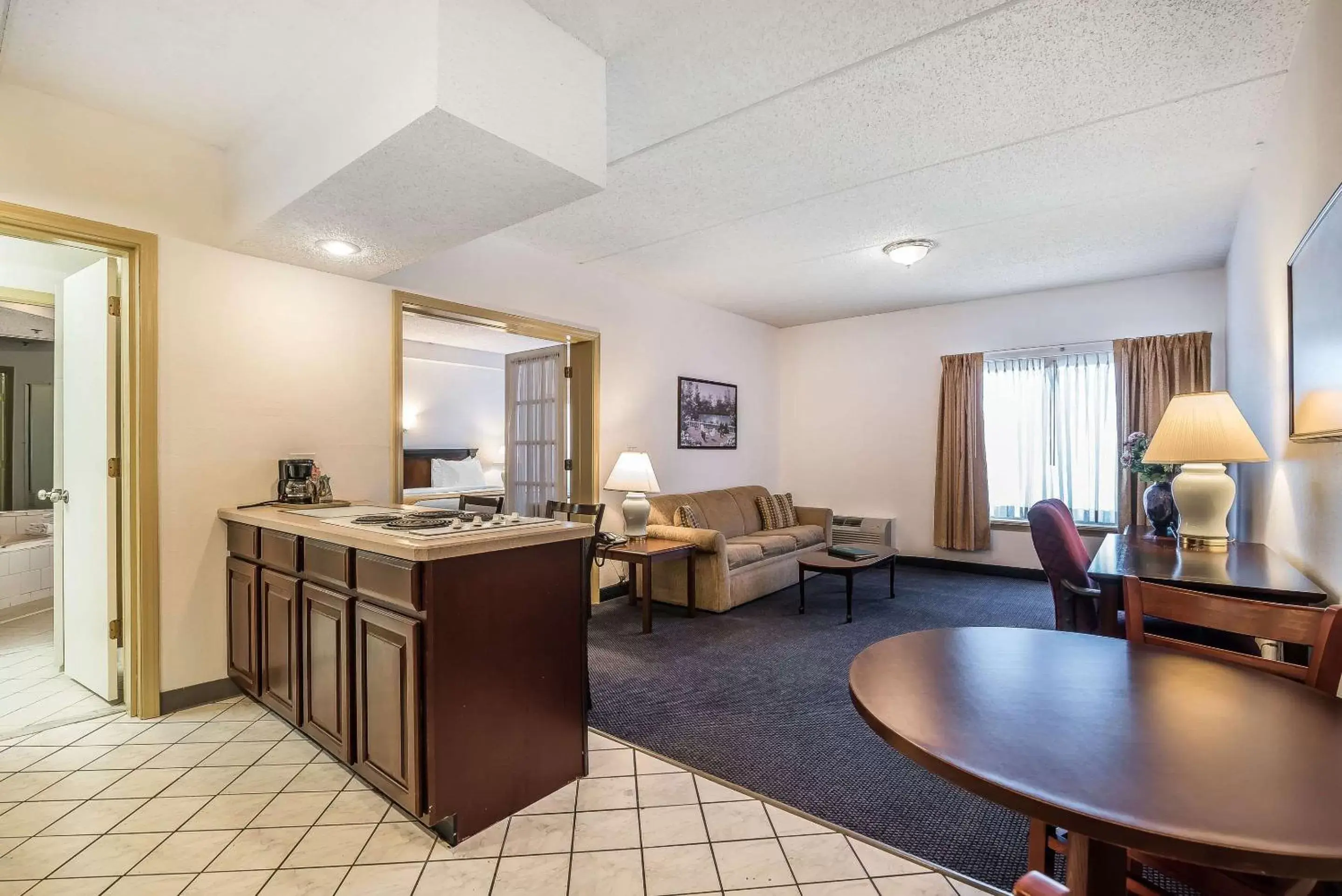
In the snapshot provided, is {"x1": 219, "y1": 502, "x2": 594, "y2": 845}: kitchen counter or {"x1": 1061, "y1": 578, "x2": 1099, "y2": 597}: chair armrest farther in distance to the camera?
{"x1": 1061, "y1": 578, "x2": 1099, "y2": 597}: chair armrest

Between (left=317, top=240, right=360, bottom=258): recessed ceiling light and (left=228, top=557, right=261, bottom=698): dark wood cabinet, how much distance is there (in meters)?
1.46

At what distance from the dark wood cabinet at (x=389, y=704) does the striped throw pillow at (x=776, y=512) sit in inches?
166

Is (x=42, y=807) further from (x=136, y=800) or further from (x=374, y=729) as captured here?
(x=374, y=729)

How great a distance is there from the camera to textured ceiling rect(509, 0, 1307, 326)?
204 cm

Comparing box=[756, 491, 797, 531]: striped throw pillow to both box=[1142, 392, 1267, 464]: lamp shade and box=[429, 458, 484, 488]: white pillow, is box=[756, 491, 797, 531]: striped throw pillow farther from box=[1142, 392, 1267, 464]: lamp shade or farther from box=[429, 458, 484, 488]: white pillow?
box=[429, 458, 484, 488]: white pillow

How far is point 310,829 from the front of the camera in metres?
1.90

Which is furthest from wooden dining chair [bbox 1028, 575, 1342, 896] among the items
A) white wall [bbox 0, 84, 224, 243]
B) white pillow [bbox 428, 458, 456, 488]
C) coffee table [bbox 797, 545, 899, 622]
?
white pillow [bbox 428, 458, 456, 488]

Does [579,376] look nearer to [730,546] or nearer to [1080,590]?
[730,546]

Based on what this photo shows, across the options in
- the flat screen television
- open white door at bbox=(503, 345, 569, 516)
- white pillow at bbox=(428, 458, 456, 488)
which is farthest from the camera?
white pillow at bbox=(428, 458, 456, 488)

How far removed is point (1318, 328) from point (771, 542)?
3.65m

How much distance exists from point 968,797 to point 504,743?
62.6 inches

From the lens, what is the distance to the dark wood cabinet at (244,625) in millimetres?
2631

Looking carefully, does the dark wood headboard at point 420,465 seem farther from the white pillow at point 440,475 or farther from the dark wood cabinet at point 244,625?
the dark wood cabinet at point 244,625

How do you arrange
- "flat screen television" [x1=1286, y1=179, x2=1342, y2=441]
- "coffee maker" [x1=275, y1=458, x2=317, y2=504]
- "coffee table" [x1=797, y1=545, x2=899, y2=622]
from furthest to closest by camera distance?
"coffee table" [x1=797, y1=545, x2=899, y2=622]
"coffee maker" [x1=275, y1=458, x2=317, y2=504]
"flat screen television" [x1=1286, y1=179, x2=1342, y2=441]
